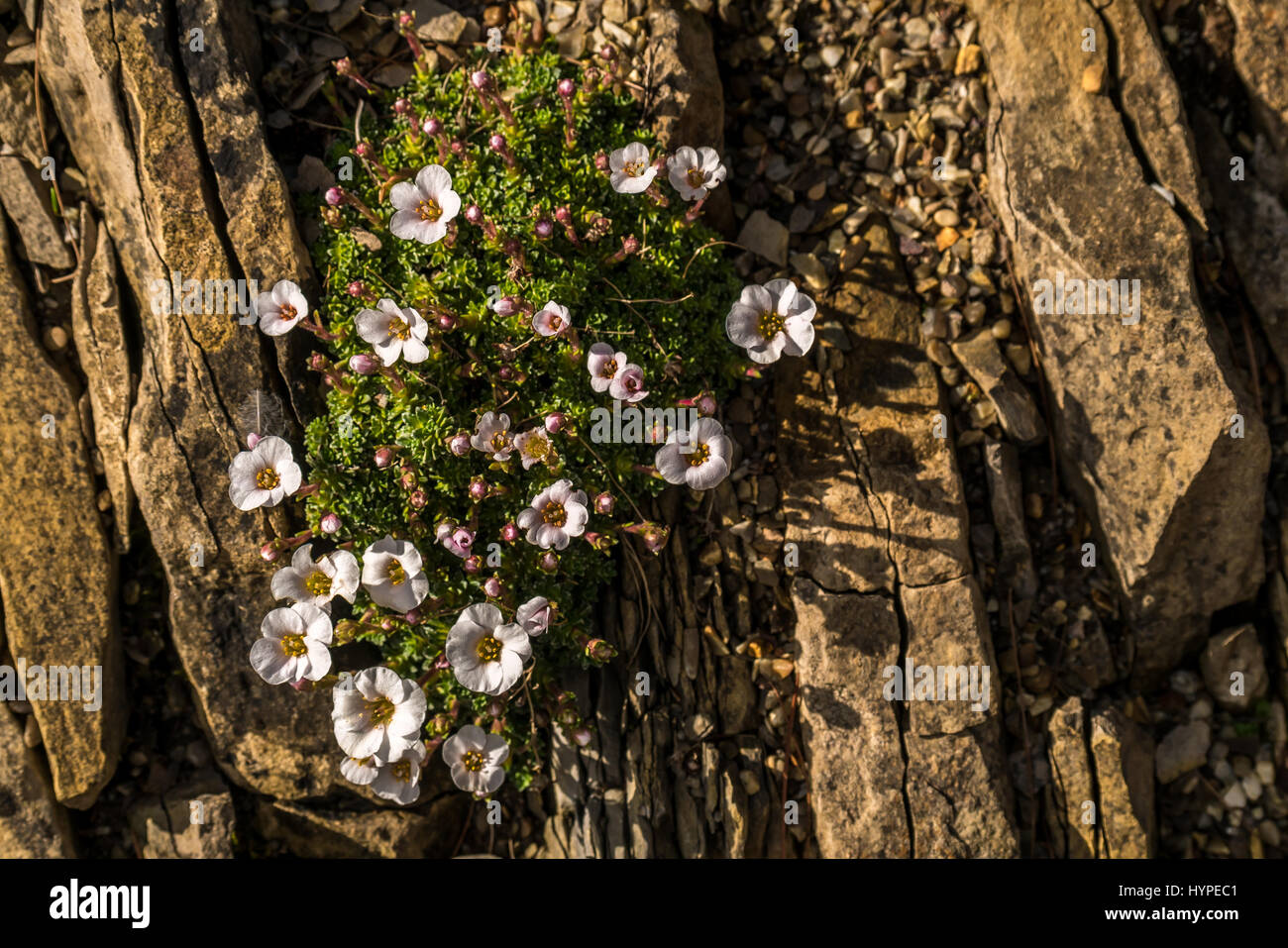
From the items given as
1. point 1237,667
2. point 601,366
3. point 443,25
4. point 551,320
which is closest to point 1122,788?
point 1237,667

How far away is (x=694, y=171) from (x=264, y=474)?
2.93 m

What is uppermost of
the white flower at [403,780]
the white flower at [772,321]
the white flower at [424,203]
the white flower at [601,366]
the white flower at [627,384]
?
the white flower at [424,203]

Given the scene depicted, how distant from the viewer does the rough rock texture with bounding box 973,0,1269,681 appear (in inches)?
217

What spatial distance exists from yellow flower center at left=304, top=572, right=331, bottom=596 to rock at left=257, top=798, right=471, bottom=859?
148cm

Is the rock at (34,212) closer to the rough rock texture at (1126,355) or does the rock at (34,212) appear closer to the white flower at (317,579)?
the white flower at (317,579)

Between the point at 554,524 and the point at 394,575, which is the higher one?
the point at 554,524

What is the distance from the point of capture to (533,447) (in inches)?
204

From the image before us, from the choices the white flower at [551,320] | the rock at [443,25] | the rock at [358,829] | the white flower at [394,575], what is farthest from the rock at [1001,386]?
the rock at [358,829]

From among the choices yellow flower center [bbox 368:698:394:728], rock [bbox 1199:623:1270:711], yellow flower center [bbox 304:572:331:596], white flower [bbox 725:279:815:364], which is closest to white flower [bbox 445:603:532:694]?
yellow flower center [bbox 368:698:394:728]

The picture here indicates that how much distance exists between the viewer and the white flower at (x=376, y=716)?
16.1ft

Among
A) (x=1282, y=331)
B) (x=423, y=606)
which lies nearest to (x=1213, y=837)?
(x=1282, y=331)

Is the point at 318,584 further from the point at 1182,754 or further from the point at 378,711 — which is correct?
the point at 1182,754

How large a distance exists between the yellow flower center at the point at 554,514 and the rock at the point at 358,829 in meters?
1.95

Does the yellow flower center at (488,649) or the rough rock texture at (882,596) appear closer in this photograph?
the yellow flower center at (488,649)
